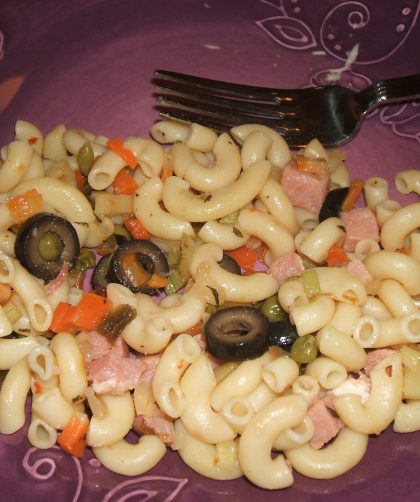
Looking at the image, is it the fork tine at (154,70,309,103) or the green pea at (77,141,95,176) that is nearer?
the green pea at (77,141,95,176)

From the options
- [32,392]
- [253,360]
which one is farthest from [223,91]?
[32,392]

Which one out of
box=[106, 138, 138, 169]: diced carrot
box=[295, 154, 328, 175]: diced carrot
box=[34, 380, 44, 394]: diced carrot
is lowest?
box=[34, 380, 44, 394]: diced carrot

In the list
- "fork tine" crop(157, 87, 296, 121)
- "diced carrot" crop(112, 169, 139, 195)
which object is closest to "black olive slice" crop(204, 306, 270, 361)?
"diced carrot" crop(112, 169, 139, 195)

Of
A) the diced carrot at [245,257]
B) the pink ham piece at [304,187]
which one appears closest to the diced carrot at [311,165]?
the pink ham piece at [304,187]

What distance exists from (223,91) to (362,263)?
907 mm

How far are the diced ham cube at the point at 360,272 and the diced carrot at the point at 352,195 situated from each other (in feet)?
1.10

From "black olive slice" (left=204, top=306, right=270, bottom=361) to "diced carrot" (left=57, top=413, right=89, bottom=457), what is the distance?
47 cm

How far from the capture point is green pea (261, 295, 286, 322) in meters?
2.68

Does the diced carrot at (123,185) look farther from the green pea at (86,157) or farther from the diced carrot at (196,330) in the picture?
the diced carrot at (196,330)

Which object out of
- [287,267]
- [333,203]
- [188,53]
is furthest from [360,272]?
[188,53]

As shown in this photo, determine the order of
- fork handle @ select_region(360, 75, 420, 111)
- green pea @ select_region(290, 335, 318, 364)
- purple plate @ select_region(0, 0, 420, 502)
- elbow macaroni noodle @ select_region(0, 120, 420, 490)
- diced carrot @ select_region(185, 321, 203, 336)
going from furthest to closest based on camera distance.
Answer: purple plate @ select_region(0, 0, 420, 502) → fork handle @ select_region(360, 75, 420, 111) → diced carrot @ select_region(185, 321, 203, 336) → green pea @ select_region(290, 335, 318, 364) → elbow macaroni noodle @ select_region(0, 120, 420, 490)

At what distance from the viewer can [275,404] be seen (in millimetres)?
2359

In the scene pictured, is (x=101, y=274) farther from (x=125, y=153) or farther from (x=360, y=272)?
(x=360, y=272)

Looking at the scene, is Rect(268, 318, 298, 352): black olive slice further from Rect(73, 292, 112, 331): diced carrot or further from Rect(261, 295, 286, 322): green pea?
Rect(73, 292, 112, 331): diced carrot
